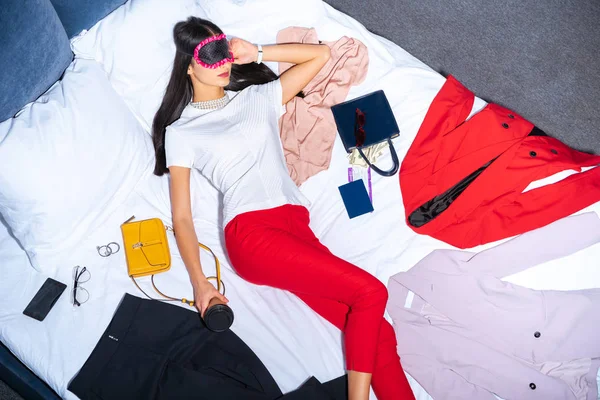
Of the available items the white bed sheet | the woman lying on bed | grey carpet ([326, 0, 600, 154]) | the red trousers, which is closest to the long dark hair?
the woman lying on bed

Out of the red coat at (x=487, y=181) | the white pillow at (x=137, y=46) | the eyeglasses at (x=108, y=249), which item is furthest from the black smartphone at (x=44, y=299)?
the red coat at (x=487, y=181)

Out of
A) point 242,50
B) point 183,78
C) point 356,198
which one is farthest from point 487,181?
point 183,78

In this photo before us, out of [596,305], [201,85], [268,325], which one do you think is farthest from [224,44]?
[596,305]

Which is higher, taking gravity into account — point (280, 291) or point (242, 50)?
point (242, 50)

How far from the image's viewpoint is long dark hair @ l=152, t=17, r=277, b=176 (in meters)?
1.93

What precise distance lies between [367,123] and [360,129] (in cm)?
7

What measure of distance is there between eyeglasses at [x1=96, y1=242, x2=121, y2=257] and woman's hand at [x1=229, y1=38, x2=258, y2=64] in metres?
0.91

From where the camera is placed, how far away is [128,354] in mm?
1881

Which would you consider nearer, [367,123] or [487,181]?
[487,181]

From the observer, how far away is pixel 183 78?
203 cm

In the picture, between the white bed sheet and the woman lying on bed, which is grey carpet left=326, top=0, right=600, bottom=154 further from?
the woman lying on bed

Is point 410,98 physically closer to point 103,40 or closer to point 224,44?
point 224,44

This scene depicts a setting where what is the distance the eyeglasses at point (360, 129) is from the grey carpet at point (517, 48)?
989 millimetres

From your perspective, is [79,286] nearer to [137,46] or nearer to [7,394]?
[7,394]
